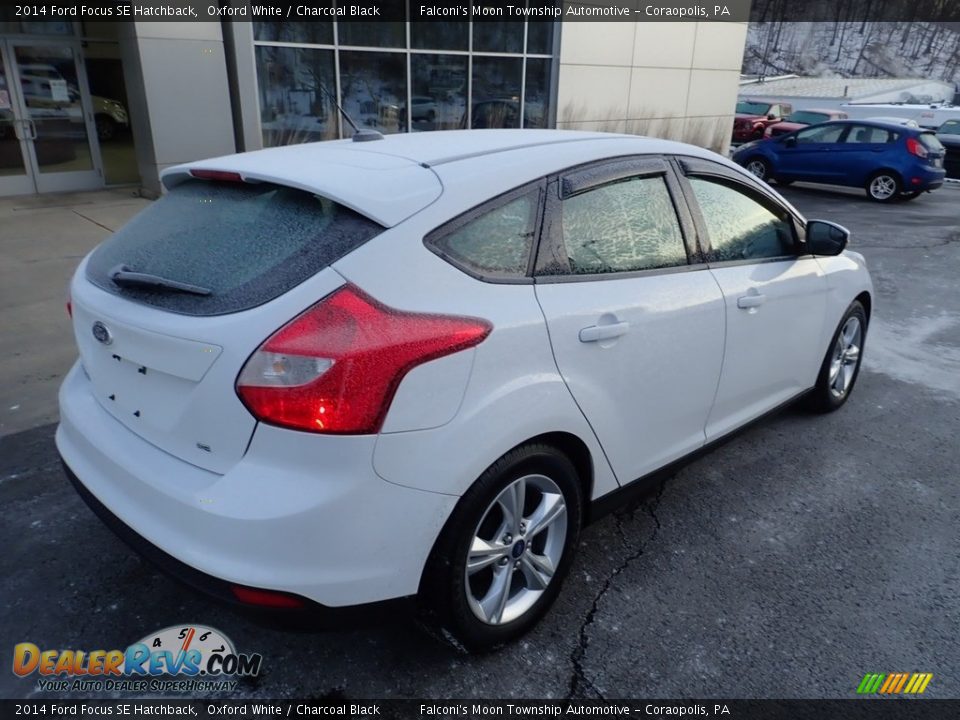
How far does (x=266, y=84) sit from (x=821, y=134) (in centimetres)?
1130

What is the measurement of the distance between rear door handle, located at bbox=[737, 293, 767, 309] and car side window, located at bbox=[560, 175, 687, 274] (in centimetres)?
37

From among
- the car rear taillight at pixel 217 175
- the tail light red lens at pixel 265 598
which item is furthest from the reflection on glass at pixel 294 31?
the tail light red lens at pixel 265 598

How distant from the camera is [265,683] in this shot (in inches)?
91.1

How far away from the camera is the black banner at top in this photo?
32.0 feet

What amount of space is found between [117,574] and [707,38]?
17153 mm

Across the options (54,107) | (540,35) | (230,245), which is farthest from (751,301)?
(540,35)

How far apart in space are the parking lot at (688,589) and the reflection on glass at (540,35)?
36.5ft

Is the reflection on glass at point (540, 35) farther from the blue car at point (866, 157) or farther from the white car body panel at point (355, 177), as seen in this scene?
the white car body panel at point (355, 177)

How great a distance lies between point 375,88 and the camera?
1198 centimetres

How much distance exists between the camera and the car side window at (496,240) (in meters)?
2.15

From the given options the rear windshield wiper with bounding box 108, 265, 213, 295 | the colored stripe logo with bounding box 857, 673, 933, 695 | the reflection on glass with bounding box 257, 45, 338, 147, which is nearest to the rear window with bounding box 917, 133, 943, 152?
the reflection on glass with bounding box 257, 45, 338, 147

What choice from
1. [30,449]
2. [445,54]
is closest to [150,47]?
[445,54]

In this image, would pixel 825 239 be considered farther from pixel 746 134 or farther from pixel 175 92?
pixel 746 134

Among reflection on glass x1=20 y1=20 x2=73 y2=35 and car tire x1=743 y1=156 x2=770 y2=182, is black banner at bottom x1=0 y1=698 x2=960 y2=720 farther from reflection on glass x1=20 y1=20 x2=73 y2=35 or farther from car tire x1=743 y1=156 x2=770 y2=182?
car tire x1=743 y1=156 x2=770 y2=182
